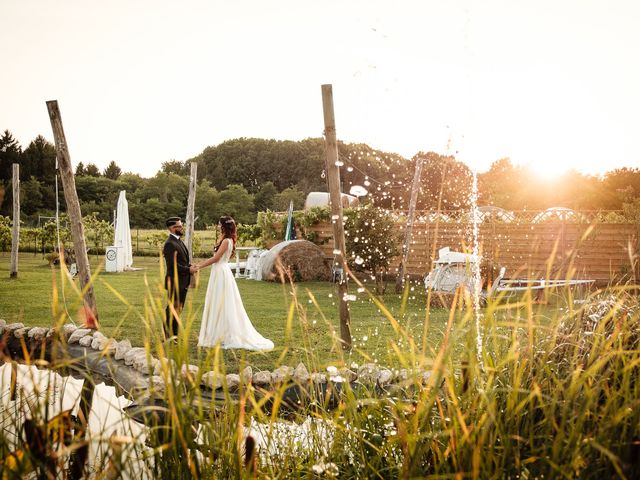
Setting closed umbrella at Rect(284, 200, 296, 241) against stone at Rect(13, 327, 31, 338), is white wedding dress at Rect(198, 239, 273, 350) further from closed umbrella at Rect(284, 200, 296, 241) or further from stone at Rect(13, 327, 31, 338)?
closed umbrella at Rect(284, 200, 296, 241)

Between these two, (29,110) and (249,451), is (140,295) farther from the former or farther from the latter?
(249,451)

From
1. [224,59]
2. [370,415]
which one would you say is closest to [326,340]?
[224,59]

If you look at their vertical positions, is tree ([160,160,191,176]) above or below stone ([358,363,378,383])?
above

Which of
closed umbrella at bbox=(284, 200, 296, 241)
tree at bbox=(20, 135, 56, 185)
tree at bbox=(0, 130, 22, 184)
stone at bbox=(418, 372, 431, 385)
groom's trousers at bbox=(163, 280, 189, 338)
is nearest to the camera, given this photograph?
groom's trousers at bbox=(163, 280, 189, 338)

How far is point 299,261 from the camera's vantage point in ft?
52.3

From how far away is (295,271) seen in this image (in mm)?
15531

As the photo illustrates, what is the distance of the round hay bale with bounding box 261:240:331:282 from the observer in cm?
1570

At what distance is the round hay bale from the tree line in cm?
916

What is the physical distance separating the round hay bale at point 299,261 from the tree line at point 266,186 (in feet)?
30.0

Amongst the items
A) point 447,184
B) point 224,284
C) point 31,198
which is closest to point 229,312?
point 224,284

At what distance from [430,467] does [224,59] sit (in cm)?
556

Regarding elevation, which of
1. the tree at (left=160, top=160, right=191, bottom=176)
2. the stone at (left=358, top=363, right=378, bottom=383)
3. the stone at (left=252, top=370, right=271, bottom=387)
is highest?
the tree at (left=160, top=160, right=191, bottom=176)

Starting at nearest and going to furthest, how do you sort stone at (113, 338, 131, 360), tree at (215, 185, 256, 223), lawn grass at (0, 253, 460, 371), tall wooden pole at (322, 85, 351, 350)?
stone at (113, 338, 131, 360)
tall wooden pole at (322, 85, 351, 350)
lawn grass at (0, 253, 460, 371)
tree at (215, 185, 256, 223)

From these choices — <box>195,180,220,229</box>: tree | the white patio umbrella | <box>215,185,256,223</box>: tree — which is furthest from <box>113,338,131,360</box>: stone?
<box>195,180,220,229</box>: tree
